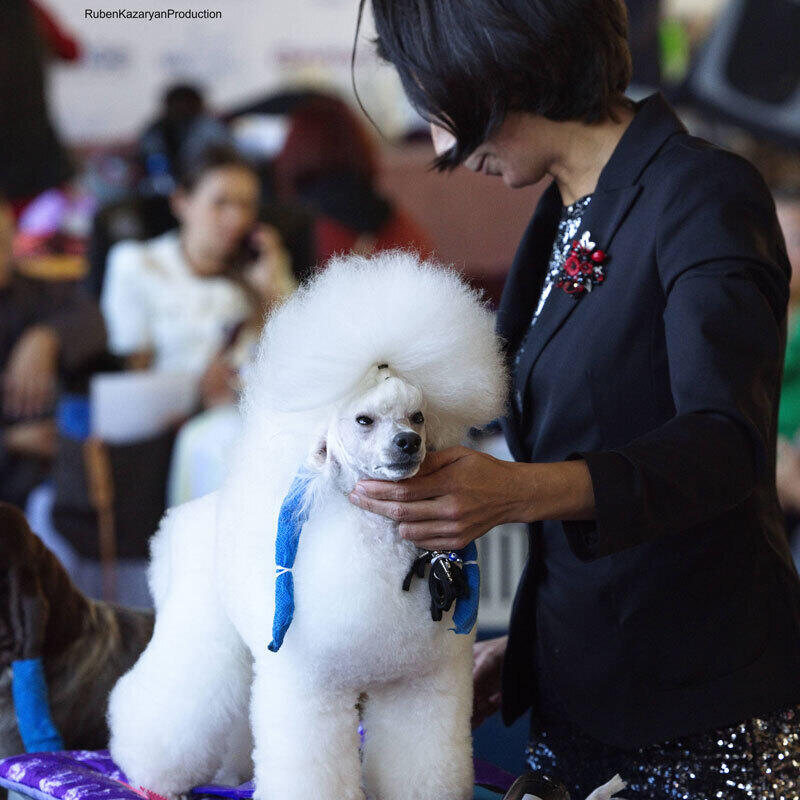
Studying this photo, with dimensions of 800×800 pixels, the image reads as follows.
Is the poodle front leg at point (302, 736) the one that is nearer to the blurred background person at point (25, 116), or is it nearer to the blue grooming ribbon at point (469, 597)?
the blue grooming ribbon at point (469, 597)

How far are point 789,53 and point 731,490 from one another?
3.25 m

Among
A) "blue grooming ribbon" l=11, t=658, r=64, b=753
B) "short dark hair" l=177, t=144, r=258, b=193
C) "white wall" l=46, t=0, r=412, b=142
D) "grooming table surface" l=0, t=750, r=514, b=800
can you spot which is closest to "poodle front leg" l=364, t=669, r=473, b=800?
"grooming table surface" l=0, t=750, r=514, b=800

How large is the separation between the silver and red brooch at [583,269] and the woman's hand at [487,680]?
41 cm

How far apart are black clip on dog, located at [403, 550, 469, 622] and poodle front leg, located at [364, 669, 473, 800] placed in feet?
0.25

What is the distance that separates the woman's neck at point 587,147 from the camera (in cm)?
90

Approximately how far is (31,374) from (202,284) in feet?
1.87

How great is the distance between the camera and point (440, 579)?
744 mm

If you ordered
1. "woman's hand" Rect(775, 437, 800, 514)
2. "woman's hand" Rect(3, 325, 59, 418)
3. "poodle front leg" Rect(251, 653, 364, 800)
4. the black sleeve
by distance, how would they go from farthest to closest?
"woman's hand" Rect(3, 325, 59, 418)
"woman's hand" Rect(775, 437, 800, 514)
"poodle front leg" Rect(251, 653, 364, 800)
the black sleeve

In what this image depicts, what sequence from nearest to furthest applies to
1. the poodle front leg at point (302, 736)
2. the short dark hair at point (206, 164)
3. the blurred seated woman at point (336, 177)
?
the poodle front leg at point (302, 736)
the short dark hair at point (206, 164)
the blurred seated woman at point (336, 177)

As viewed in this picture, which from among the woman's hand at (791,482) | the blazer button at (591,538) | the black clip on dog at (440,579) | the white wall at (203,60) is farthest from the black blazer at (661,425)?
the white wall at (203,60)

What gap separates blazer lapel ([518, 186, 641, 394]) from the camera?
2.72ft

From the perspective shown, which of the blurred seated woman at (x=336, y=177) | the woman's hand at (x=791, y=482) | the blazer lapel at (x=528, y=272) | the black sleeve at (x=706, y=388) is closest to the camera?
the black sleeve at (x=706, y=388)

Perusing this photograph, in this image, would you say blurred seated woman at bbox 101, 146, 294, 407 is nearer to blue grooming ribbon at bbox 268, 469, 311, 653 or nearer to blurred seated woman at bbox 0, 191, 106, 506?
blurred seated woman at bbox 0, 191, 106, 506

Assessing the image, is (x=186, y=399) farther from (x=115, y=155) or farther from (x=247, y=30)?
(x=247, y=30)
